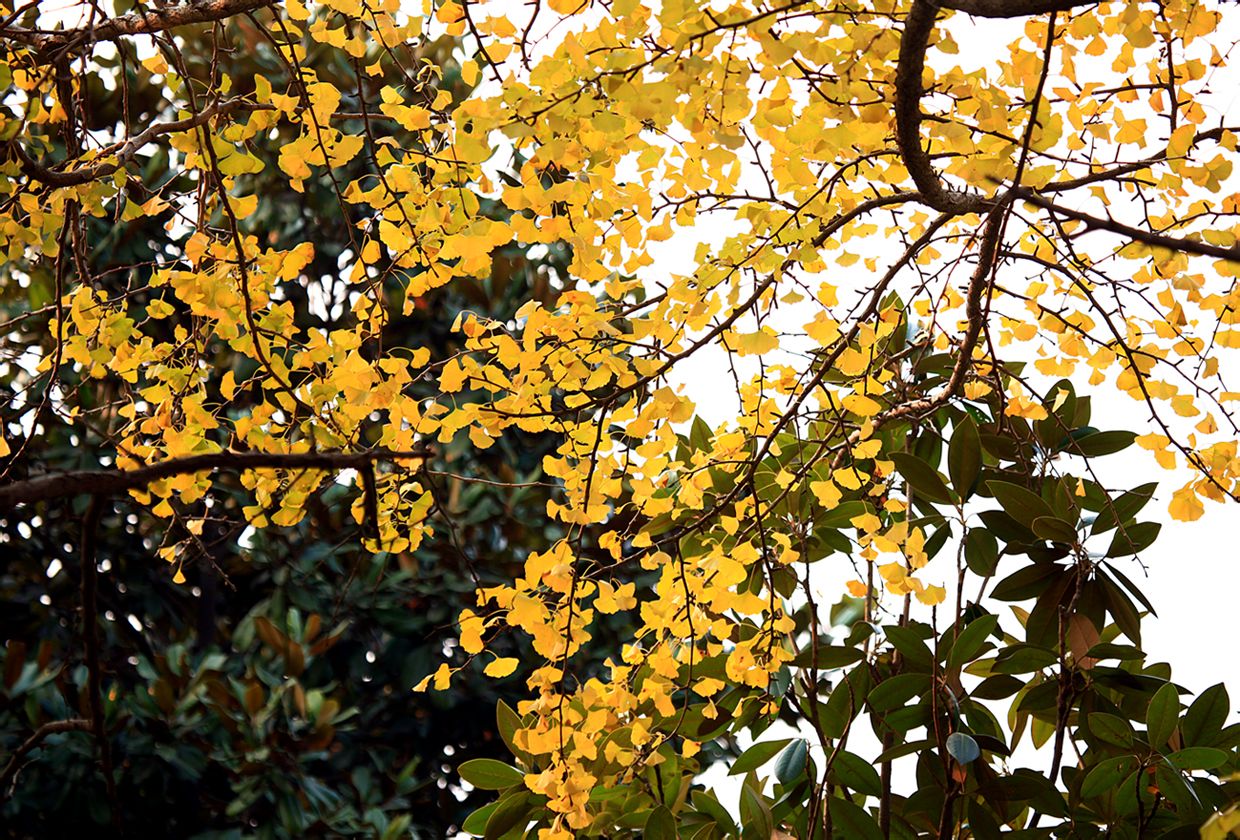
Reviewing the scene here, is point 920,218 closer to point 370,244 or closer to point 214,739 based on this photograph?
point 370,244

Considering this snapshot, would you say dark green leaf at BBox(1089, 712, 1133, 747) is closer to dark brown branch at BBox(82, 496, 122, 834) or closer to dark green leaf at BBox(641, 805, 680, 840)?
dark green leaf at BBox(641, 805, 680, 840)

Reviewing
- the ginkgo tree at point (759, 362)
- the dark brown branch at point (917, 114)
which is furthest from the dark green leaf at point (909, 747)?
the dark brown branch at point (917, 114)

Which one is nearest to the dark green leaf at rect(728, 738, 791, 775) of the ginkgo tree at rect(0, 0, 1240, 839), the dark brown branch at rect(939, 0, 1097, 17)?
the ginkgo tree at rect(0, 0, 1240, 839)

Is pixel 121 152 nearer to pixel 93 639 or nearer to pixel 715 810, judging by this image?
pixel 93 639

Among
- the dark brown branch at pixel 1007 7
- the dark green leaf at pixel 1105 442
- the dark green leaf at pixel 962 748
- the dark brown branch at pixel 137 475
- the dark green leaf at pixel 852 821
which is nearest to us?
the dark brown branch at pixel 137 475

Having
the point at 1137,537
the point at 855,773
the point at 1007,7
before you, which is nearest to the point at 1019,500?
the point at 1137,537

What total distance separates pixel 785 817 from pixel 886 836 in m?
0.18

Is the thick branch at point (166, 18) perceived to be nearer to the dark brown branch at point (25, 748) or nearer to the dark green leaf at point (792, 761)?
the dark brown branch at point (25, 748)

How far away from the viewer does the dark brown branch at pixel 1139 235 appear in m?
0.76

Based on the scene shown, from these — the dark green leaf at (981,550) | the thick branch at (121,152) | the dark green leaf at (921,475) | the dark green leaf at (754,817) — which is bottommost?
the dark green leaf at (754,817)

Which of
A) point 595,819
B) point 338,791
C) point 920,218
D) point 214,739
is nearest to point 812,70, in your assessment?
point 920,218

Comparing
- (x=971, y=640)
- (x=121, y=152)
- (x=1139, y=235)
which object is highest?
(x=121, y=152)

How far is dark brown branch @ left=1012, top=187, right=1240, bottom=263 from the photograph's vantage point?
0.76 metres

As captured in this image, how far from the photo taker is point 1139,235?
2.94 ft
